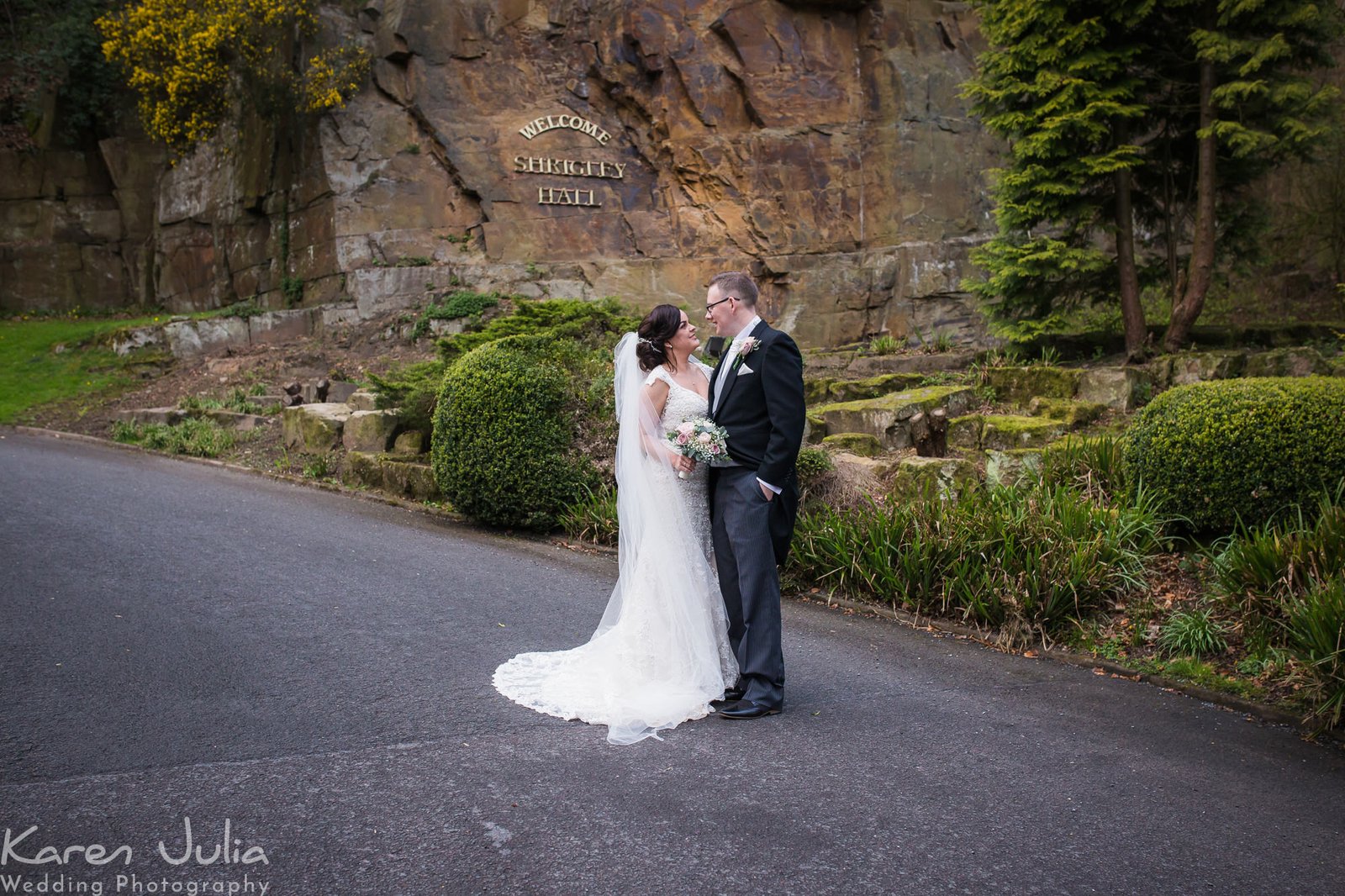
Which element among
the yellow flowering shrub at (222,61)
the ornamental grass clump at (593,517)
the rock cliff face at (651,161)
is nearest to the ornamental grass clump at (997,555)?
the ornamental grass clump at (593,517)

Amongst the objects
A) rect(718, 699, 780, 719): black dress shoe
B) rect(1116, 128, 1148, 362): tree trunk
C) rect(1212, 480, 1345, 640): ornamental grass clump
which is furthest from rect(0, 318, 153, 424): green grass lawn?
rect(1212, 480, 1345, 640): ornamental grass clump

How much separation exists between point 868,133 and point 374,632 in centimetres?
1618

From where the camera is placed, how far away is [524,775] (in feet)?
13.8

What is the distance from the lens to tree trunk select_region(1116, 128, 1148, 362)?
491 inches

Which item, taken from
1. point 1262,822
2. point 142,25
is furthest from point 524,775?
point 142,25

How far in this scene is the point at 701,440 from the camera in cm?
510

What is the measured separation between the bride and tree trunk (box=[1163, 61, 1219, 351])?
897cm

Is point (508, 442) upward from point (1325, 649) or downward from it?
upward

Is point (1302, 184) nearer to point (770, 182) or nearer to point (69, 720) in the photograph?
point (770, 182)

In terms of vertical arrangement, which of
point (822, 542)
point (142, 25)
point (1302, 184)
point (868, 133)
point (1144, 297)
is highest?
point (142, 25)

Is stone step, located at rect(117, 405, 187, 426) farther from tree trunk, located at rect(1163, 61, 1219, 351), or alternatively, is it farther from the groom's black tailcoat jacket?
tree trunk, located at rect(1163, 61, 1219, 351)

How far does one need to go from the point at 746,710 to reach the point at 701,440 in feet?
4.52

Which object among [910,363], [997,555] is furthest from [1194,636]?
[910,363]

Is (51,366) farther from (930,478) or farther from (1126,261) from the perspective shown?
(1126,261)
